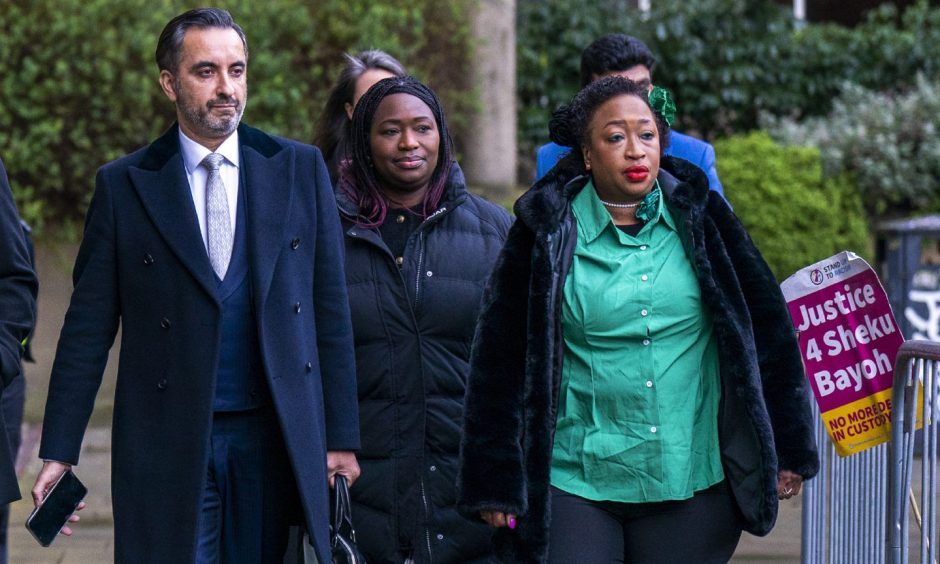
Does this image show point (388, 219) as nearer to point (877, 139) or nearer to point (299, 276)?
point (299, 276)

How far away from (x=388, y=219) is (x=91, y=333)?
0.97 meters

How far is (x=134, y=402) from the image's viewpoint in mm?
3961

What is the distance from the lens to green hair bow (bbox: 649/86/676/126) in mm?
4008

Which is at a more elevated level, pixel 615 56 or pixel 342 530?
pixel 615 56

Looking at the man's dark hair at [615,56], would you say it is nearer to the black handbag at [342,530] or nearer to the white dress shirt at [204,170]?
the white dress shirt at [204,170]

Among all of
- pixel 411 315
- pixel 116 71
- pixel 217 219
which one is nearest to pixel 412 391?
pixel 411 315

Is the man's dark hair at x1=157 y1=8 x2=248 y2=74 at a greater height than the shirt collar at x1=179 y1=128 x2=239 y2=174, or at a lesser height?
greater

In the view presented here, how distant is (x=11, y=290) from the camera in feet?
13.0

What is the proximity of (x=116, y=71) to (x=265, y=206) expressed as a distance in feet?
19.9

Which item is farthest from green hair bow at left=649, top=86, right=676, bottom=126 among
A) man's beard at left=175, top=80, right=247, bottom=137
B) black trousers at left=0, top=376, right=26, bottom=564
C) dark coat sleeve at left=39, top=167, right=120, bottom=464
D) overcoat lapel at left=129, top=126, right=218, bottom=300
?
black trousers at left=0, top=376, right=26, bottom=564

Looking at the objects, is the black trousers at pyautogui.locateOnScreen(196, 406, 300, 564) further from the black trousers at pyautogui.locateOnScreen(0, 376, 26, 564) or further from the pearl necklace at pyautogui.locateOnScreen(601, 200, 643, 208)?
the black trousers at pyautogui.locateOnScreen(0, 376, 26, 564)

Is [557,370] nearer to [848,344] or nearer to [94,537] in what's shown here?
[848,344]

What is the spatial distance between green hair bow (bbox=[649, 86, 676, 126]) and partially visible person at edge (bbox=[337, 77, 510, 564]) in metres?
0.76

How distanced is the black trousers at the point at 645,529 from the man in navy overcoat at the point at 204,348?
62 cm
